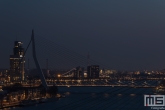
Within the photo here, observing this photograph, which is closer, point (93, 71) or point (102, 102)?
point (102, 102)

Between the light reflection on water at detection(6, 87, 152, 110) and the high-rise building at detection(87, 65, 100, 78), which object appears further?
the high-rise building at detection(87, 65, 100, 78)

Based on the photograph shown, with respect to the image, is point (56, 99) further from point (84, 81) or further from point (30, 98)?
point (84, 81)

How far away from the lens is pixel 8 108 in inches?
666

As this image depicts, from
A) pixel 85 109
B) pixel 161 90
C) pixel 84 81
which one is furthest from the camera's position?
pixel 84 81

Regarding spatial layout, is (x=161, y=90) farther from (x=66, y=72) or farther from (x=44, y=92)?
(x=66, y=72)

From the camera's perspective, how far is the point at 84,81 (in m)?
29.8

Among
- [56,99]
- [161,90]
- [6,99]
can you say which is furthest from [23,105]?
[161,90]

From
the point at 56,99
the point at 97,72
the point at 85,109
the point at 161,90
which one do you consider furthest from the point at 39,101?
the point at 97,72

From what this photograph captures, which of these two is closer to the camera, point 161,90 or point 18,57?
point 161,90

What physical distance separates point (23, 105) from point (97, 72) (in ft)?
39.7

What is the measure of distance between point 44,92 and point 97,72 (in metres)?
8.89

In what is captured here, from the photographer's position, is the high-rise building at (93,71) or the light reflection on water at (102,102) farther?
the high-rise building at (93,71)

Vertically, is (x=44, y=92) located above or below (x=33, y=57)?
below

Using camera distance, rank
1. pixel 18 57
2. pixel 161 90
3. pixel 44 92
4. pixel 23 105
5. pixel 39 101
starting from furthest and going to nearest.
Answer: pixel 18 57 < pixel 44 92 < pixel 39 101 < pixel 23 105 < pixel 161 90
